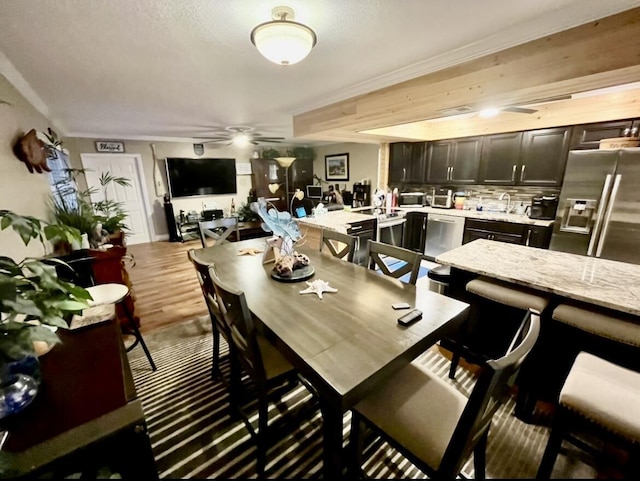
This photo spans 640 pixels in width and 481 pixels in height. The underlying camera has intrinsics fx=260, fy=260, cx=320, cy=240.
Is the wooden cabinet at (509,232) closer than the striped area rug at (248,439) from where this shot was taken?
No

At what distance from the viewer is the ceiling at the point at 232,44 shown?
1287 millimetres

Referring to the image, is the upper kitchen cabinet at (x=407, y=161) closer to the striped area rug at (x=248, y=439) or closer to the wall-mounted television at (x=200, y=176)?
the striped area rug at (x=248, y=439)

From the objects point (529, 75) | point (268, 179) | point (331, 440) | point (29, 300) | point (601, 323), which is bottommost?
point (331, 440)

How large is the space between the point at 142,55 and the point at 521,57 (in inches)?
97.4

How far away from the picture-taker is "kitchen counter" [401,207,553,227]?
3353 millimetres

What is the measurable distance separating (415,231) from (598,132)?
8.00ft

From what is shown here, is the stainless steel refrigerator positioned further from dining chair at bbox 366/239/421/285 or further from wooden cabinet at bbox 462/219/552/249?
dining chair at bbox 366/239/421/285

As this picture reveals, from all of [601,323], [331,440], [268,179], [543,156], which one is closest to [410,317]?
[331,440]

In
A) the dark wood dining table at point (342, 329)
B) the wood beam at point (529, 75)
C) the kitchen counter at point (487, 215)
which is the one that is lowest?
the dark wood dining table at point (342, 329)

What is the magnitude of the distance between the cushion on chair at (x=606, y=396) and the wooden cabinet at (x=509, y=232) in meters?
2.63

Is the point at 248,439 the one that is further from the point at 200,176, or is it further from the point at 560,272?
the point at 200,176

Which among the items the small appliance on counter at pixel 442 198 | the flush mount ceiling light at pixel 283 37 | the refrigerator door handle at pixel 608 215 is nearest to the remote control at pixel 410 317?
the flush mount ceiling light at pixel 283 37

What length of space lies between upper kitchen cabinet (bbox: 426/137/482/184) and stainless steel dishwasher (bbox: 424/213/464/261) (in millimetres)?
681

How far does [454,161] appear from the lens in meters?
4.25
